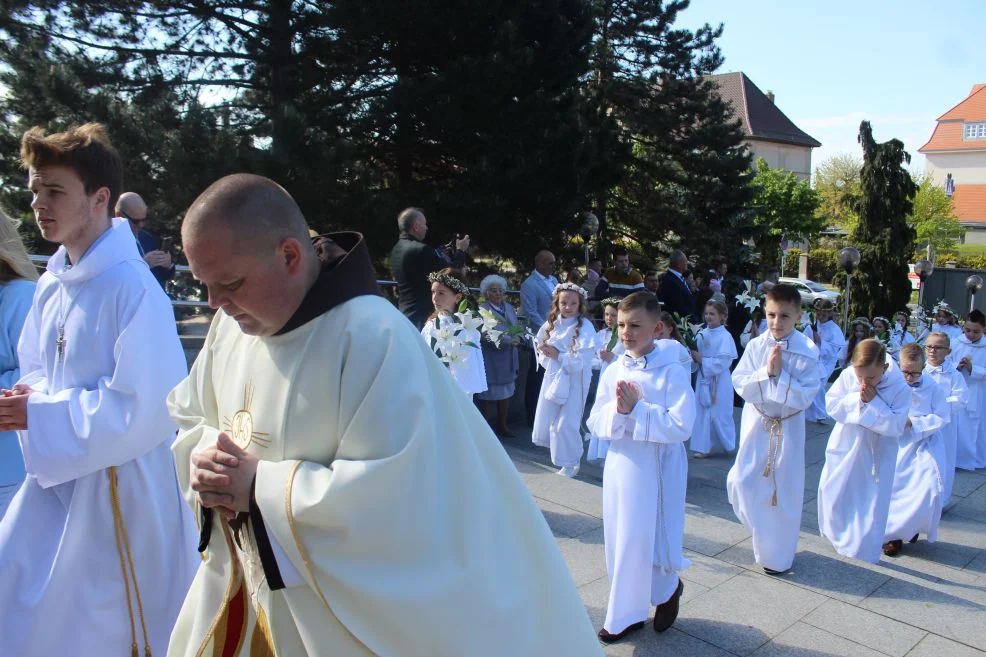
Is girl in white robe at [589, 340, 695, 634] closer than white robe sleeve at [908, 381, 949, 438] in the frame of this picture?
Yes

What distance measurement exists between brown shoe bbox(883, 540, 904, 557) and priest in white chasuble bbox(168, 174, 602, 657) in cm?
512

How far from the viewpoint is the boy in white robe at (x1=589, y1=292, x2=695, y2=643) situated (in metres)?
4.33

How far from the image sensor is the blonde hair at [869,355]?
5840mm

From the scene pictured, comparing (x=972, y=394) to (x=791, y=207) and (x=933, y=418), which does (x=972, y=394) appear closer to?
(x=933, y=418)

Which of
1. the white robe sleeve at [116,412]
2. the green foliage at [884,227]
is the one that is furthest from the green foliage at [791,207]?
the white robe sleeve at [116,412]

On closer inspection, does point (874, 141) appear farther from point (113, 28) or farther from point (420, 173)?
point (113, 28)

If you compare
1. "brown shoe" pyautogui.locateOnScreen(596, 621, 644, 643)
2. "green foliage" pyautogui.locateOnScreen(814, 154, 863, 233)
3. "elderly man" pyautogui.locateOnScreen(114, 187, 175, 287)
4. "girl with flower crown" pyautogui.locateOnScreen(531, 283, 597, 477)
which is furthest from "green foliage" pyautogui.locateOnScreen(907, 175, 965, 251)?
"brown shoe" pyautogui.locateOnScreen(596, 621, 644, 643)

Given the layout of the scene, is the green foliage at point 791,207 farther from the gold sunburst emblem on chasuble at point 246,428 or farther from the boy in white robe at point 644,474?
the gold sunburst emblem on chasuble at point 246,428

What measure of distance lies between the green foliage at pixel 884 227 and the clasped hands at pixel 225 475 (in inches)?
972

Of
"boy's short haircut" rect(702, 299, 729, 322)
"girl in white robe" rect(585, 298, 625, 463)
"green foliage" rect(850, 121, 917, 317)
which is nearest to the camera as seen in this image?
Result: "girl in white robe" rect(585, 298, 625, 463)

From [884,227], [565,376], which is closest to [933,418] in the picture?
[565,376]

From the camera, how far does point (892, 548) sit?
20.8 feet

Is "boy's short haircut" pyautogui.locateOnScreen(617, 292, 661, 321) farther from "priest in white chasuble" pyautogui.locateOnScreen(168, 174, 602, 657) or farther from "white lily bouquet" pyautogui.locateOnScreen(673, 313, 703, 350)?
"white lily bouquet" pyautogui.locateOnScreen(673, 313, 703, 350)

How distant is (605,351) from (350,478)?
5.83 meters
